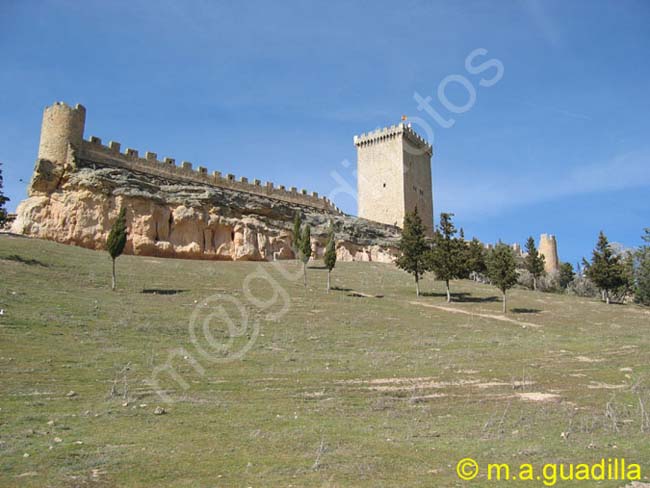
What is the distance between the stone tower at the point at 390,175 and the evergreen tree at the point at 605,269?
21506 millimetres

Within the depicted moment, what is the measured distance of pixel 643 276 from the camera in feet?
140

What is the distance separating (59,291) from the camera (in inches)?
861

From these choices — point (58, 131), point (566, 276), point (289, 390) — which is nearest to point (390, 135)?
point (566, 276)

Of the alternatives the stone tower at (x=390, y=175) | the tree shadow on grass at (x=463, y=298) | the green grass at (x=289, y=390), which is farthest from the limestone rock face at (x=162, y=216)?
the tree shadow on grass at (x=463, y=298)

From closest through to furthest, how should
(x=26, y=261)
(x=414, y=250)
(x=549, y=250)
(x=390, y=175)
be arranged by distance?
1. (x=26, y=261)
2. (x=414, y=250)
3. (x=390, y=175)
4. (x=549, y=250)

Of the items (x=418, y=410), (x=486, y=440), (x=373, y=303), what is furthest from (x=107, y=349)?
(x=373, y=303)

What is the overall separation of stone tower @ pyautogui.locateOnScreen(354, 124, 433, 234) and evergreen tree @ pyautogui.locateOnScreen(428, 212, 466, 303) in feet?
72.3

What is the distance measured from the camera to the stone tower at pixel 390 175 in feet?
195

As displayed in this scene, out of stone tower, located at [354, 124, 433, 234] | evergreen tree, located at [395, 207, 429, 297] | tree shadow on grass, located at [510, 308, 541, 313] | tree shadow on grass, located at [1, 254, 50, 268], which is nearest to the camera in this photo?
tree shadow on grass, located at [1, 254, 50, 268]

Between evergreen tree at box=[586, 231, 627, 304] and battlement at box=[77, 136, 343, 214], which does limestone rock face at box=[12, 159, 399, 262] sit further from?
evergreen tree at box=[586, 231, 627, 304]

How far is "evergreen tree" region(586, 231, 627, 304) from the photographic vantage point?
129ft

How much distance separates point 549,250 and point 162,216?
57622 millimetres

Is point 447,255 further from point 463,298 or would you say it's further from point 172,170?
point 172,170

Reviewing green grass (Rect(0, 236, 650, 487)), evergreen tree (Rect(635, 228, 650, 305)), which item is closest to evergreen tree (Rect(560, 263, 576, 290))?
evergreen tree (Rect(635, 228, 650, 305))
